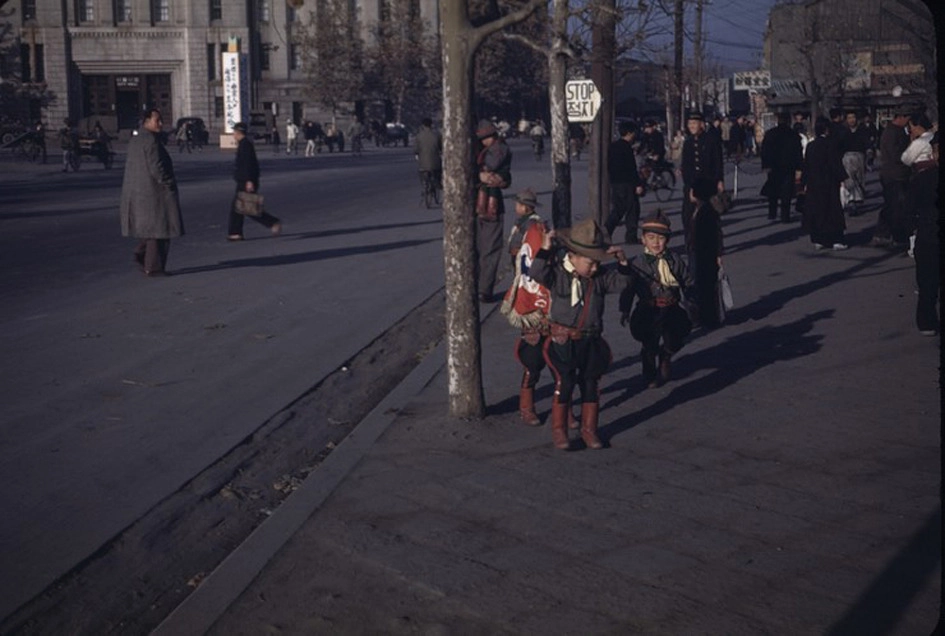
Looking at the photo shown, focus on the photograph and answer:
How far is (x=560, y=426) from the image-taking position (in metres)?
7.54

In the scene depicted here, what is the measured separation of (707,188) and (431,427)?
16.3ft

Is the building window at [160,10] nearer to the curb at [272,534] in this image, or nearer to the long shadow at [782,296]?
the long shadow at [782,296]

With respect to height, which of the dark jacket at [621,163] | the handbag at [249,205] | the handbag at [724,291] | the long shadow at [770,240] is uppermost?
the dark jacket at [621,163]

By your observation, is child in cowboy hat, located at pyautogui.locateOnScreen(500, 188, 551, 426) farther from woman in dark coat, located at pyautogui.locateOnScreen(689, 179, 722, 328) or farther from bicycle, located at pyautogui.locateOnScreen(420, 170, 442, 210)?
bicycle, located at pyautogui.locateOnScreen(420, 170, 442, 210)

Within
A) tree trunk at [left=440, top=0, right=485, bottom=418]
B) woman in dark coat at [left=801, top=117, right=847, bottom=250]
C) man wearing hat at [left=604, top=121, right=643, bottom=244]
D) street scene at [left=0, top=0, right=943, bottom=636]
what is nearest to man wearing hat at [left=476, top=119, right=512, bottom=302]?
street scene at [left=0, top=0, right=943, bottom=636]

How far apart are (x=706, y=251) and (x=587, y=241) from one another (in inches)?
188

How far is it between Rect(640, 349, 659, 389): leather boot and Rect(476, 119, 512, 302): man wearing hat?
14.1ft

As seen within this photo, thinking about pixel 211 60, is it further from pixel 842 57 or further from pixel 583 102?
pixel 583 102

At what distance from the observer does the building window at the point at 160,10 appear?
3504 inches

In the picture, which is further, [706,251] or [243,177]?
[243,177]

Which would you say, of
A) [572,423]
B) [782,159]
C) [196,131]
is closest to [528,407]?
[572,423]

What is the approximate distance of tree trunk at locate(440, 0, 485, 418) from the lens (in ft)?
26.4

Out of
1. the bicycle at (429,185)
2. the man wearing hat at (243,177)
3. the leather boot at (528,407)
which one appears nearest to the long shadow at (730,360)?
the leather boot at (528,407)

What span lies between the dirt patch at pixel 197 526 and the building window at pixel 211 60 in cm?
8361
